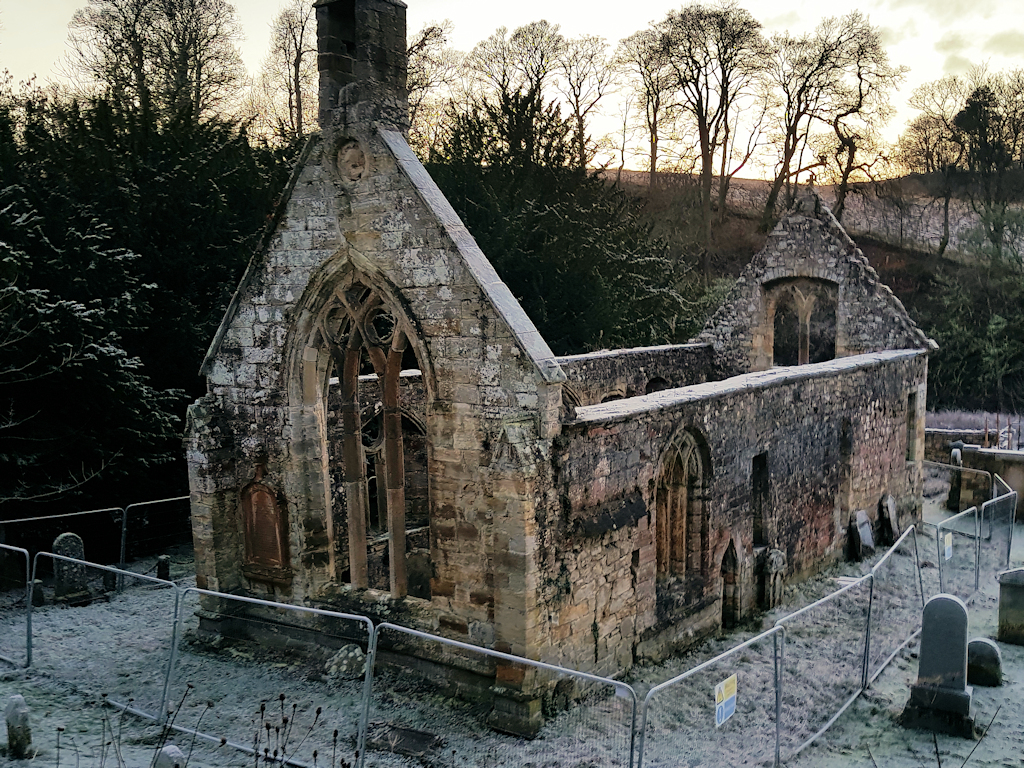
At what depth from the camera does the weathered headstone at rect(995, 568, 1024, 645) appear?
10.1 metres

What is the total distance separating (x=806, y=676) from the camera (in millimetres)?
7992

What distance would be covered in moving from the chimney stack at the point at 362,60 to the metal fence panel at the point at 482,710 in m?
4.91

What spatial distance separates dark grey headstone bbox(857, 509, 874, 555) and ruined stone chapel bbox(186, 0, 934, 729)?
214 cm

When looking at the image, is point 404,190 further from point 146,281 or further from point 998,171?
point 998,171

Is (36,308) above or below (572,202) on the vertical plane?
below

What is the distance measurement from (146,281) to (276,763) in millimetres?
10638

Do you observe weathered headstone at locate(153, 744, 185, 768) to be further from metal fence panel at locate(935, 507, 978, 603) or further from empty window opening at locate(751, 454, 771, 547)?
metal fence panel at locate(935, 507, 978, 603)

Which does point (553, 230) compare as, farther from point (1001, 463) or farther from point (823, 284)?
point (1001, 463)

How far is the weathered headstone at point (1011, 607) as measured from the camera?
10.1m

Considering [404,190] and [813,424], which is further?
[813,424]

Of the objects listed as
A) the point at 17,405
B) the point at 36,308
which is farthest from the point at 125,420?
the point at 36,308

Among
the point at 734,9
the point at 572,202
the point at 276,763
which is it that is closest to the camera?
the point at 276,763

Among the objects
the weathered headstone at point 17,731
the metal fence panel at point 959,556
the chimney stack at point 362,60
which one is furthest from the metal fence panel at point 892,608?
the weathered headstone at point 17,731

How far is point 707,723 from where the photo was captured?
6.46 m
